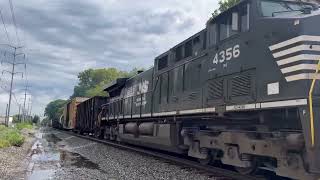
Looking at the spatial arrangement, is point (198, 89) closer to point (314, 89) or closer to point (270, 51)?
point (270, 51)

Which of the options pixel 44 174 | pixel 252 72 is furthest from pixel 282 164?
pixel 44 174

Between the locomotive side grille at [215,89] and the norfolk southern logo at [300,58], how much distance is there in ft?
8.11

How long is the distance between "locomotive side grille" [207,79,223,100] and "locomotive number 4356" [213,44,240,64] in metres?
0.50

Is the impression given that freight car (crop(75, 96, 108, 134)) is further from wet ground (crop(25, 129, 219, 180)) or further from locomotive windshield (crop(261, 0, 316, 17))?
locomotive windshield (crop(261, 0, 316, 17))

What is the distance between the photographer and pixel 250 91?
8.68 m

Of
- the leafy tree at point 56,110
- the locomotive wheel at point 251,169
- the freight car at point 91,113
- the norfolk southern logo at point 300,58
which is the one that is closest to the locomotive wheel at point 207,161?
the locomotive wheel at point 251,169

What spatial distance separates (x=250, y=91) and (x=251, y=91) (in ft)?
0.13

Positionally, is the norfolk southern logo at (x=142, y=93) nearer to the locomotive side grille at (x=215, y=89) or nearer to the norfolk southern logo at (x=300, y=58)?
the locomotive side grille at (x=215, y=89)

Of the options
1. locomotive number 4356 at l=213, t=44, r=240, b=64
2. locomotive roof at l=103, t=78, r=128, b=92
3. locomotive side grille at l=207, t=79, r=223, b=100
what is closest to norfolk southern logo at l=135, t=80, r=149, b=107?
locomotive roof at l=103, t=78, r=128, b=92

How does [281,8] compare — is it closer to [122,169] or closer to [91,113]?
[122,169]

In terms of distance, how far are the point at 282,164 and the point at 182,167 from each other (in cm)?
432

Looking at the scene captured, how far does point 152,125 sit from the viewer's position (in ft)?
49.7

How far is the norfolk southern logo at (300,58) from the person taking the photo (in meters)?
7.29

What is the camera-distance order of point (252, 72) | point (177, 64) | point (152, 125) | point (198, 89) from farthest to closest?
point (152, 125) < point (177, 64) < point (198, 89) < point (252, 72)
